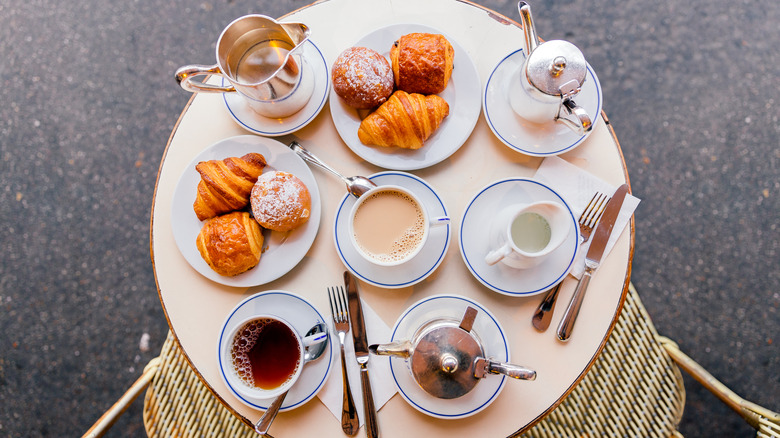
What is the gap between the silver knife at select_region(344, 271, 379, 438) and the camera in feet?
4.04

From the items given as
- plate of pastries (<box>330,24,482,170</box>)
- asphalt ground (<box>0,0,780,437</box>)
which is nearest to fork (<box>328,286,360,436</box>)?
plate of pastries (<box>330,24,482,170</box>)

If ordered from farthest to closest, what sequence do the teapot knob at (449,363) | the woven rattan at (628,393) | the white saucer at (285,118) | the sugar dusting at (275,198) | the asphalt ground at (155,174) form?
the asphalt ground at (155,174) < the woven rattan at (628,393) < the white saucer at (285,118) < the sugar dusting at (275,198) < the teapot knob at (449,363)

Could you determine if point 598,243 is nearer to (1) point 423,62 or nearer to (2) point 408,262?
(2) point 408,262

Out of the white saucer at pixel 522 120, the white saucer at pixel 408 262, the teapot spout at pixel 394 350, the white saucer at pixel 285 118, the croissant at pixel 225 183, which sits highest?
the white saucer at pixel 285 118

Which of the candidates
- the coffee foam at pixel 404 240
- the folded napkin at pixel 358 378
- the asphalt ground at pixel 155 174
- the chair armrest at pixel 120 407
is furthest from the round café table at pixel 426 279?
the asphalt ground at pixel 155 174

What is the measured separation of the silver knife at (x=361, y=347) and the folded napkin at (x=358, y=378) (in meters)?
0.02

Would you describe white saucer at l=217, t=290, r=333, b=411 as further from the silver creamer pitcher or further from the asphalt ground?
the asphalt ground

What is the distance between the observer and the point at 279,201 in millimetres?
1187

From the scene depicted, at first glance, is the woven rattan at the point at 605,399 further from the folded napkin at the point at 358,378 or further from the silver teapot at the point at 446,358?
the silver teapot at the point at 446,358

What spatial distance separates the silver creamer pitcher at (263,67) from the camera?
1.17 meters

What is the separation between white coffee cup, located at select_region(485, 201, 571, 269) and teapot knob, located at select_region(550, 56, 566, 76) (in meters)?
0.30

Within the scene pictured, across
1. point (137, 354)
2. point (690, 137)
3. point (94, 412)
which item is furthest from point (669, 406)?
point (94, 412)

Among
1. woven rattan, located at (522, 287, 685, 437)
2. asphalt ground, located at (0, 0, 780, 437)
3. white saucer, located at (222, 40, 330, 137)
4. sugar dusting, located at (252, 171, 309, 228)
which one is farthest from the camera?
asphalt ground, located at (0, 0, 780, 437)

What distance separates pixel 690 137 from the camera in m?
2.12
